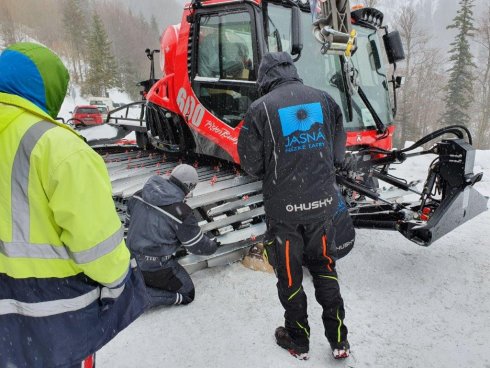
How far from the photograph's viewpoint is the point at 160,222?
3.26 meters

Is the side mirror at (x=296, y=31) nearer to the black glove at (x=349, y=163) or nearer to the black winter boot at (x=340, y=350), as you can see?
the black glove at (x=349, y=163)

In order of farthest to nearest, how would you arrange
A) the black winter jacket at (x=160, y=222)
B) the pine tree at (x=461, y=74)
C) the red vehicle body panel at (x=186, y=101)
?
the pine tree at (x=461, y=74), the red vehicle body panel at (x=186, y=101), the black winter jacket at (x=160, y=222)

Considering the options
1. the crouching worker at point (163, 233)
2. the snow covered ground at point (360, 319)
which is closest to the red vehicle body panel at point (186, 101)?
the crouching worker at point (163, 233)

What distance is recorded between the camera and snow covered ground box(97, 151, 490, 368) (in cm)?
271

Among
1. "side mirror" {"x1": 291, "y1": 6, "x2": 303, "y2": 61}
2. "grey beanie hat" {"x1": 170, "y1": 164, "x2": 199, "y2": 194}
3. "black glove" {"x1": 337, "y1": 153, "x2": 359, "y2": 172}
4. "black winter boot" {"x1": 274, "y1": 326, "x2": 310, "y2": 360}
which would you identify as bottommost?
"black winter boot" {"x1": 274, "y1": 326, "x2": 310, "y2": 360}

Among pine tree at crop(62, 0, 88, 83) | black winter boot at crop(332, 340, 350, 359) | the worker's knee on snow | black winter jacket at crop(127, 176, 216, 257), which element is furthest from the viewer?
pine tree at crop(62, 0, 88, 83)

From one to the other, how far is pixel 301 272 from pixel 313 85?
2213 millimetres

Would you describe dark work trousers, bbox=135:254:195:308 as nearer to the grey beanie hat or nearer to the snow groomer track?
the snow groomer track

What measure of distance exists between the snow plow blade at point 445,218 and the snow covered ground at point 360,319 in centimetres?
48

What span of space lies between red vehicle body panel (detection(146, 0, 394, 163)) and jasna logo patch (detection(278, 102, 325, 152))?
1.60 meters

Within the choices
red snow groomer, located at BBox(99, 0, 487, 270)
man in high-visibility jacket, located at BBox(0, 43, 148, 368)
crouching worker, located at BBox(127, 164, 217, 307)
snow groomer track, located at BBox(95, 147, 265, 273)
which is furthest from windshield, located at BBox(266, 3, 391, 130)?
man in high-visibility jacket, located at BBox(0, 43, 148, 368)

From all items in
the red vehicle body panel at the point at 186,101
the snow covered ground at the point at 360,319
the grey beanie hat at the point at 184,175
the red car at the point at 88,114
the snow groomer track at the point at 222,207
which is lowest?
the red car at the point at 88,114

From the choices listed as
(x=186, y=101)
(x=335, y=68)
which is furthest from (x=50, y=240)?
(x=335, y=68)

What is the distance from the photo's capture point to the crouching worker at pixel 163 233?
326 cm
